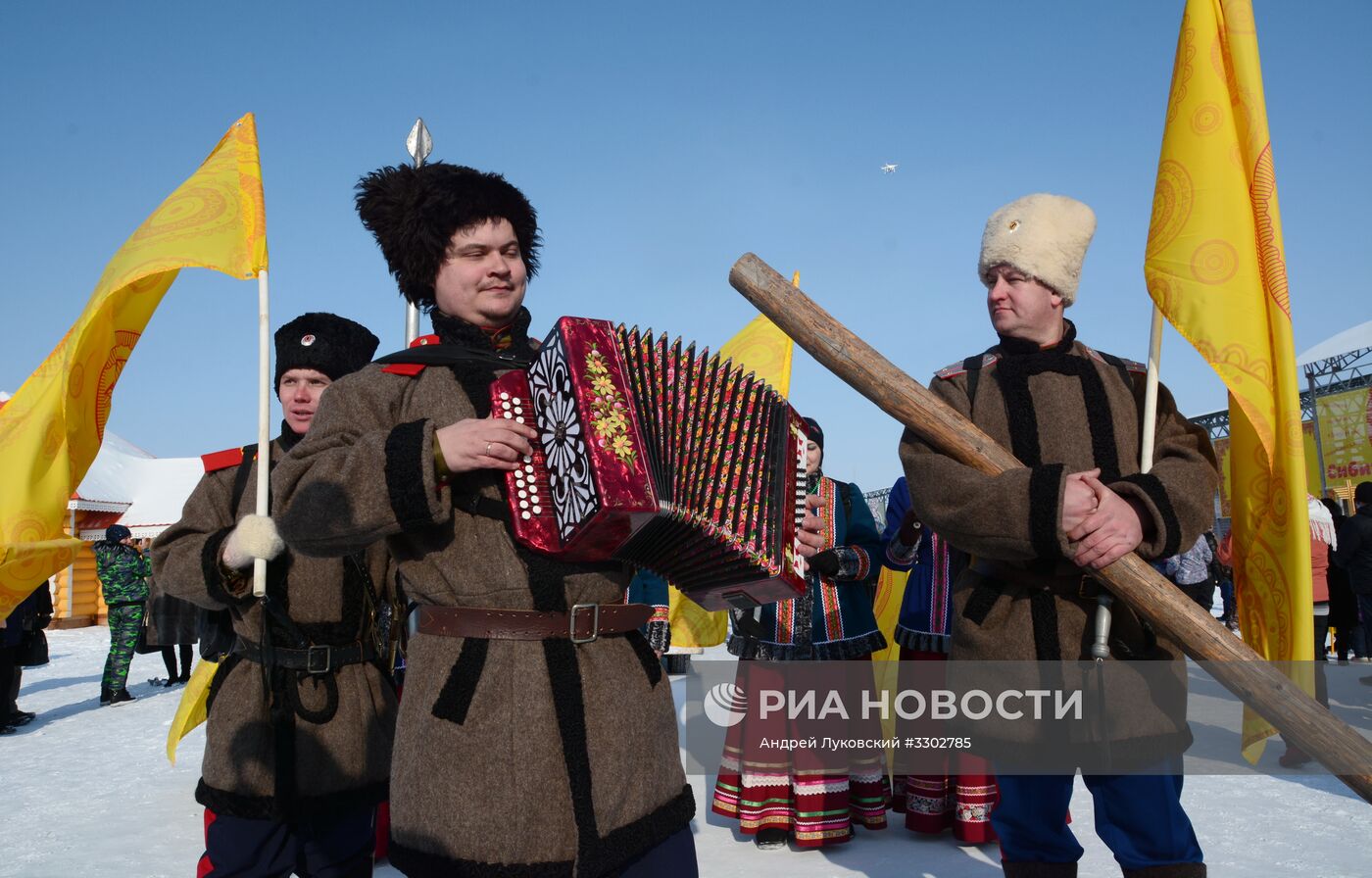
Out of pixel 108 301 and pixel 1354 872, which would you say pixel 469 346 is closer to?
pixel 108 301

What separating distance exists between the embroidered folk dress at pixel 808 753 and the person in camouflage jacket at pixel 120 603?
7883mm

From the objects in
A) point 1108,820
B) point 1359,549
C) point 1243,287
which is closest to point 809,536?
point 1108,820

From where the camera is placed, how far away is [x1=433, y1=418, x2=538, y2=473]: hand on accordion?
1.86m

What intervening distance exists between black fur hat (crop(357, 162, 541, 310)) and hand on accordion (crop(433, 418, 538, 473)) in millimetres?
596

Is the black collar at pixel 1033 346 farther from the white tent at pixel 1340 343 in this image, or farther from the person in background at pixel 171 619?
the white tent at pixel 1340 343

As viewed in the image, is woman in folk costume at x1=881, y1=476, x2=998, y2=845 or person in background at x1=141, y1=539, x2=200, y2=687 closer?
person in background at x1=141, y1=539, x2=200, y2=687

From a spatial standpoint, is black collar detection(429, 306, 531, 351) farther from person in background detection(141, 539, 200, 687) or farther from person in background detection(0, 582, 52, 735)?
person in background detection(0, 582, 52, 735)

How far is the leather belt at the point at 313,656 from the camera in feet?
9.36

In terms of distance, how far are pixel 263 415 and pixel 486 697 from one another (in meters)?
1.39

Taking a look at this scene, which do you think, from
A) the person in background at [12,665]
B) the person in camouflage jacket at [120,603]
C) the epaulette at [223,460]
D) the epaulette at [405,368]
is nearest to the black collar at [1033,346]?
the epaulette at [405,368]

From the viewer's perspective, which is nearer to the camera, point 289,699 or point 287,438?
point 289,699

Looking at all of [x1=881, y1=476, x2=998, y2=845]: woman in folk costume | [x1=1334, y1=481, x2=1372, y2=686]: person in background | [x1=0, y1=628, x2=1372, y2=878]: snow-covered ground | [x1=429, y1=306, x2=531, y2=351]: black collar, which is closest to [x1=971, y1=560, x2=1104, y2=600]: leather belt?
[x1=429, y1=306, x2=531, y2=351]: black collar

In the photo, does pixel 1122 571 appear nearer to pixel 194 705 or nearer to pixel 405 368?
pixel 405 368

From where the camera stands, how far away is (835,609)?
4.89m
